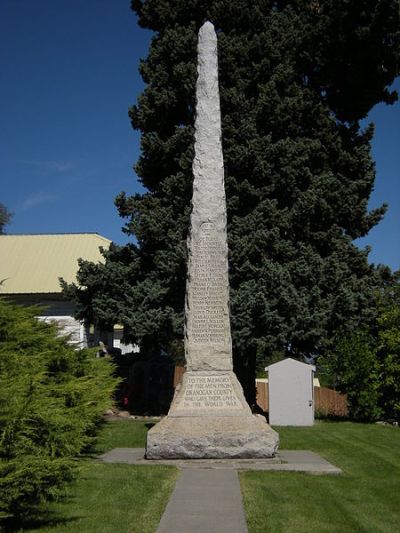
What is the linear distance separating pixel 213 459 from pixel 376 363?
339 inches

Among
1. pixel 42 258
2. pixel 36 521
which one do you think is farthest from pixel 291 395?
pixel 42 258

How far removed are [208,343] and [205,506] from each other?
4268 millimetres

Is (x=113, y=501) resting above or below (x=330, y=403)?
below

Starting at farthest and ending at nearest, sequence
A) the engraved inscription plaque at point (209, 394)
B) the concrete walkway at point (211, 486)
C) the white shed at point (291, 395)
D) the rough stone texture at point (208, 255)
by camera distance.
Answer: the white shed at point (291, 395)
the rough stone texture at point (208, 255)
the engraved inscription plaque at point (209, 394)
the concrete walkway at point (211, 486)

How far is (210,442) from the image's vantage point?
9.53 m

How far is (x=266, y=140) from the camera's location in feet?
57.7

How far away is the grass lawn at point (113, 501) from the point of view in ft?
18.3

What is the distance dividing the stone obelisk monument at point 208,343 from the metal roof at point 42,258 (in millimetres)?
Answer: 14676

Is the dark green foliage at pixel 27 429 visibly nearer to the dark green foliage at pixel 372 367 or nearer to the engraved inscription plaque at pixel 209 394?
the engraved inscription plaque at pixel 209 394

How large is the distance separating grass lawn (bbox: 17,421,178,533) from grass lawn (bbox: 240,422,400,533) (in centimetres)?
97

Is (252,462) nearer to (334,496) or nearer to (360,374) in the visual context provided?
(334,496)

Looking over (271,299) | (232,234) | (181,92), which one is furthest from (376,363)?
(181,92)

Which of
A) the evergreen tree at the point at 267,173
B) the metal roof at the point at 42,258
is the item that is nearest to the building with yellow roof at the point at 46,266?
the metal roof at the point at 42,258

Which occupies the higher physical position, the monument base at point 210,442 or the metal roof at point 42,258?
the metal roof at point 42,258
